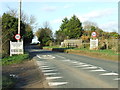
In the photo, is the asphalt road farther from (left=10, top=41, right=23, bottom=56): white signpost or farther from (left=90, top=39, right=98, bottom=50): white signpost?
(left=90, top=39, right=98, bottom=50): white signpost

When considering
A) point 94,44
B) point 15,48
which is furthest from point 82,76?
point 94,44

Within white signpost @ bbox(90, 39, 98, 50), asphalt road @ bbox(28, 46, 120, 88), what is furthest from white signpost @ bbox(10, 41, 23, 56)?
white signpost @ bbox(90, 39, 98, 50)

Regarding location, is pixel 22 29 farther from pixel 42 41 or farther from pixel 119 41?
pixel 42 41

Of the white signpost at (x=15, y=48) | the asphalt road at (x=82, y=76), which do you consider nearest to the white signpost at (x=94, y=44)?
the white signpost at (x=15, y=48)

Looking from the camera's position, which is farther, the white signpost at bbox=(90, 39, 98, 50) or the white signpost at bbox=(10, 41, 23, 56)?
the white signpost at bbox=(90, 39, 98, 50)

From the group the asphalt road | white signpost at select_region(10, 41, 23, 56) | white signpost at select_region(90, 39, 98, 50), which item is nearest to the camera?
the asphalt road

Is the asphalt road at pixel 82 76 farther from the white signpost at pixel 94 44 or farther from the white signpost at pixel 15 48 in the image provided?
the white signpost at pixel 94 44

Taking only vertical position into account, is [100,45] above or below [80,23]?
below

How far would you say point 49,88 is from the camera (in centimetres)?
892

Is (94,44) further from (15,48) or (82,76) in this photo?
(82,76)

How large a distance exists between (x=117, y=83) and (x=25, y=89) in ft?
13.0

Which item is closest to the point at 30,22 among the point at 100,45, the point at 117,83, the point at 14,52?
the point at 100,45

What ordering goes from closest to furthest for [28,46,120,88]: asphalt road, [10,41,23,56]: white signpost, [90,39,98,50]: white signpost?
[28,46,120,88]: asphalt road, [10,41,23,56]: white signpost, [90,39,98,50]: white signpost

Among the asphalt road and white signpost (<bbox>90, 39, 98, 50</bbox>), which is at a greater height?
white signpost (<bbox>90, 39, 98, 50</bbox>)
